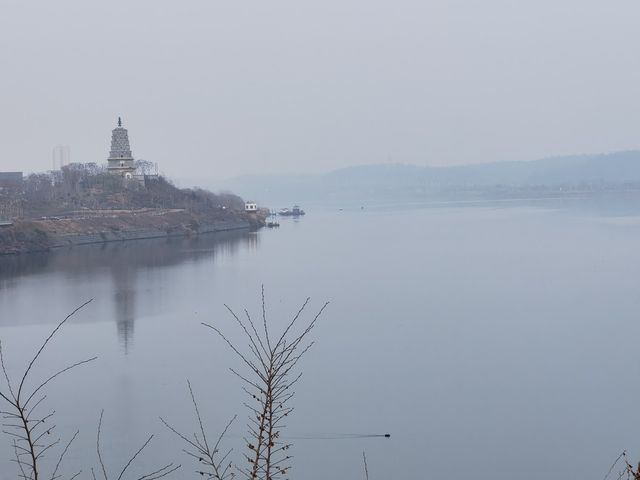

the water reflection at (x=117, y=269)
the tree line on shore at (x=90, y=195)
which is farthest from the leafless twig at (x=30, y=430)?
the tree line on shore at (x=90, y=195)

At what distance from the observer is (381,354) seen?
14.0 ft

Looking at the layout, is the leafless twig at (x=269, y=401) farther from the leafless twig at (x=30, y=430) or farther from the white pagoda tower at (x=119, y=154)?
the white pagoda tower at (x=119, y=154)

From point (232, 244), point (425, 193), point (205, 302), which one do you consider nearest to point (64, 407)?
point (205, 302)

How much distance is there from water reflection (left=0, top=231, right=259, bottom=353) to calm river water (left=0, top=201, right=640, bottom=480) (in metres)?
0.04

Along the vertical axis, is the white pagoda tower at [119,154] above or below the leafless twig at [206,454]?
above

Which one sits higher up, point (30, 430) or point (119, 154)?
point (119, 154)

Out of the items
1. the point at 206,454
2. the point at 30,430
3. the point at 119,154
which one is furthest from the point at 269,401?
the point at 119,154

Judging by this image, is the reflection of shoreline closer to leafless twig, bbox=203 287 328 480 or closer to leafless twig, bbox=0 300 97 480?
leafless twig, bbox=203 287 328 480

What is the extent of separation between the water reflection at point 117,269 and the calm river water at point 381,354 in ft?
0.14

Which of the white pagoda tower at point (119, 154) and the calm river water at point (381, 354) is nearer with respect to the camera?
the calm river water at point (381, 354)

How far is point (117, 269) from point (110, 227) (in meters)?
3.92

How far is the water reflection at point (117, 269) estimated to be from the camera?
589cm

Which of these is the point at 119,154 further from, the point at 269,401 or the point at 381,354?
the point at 269,401

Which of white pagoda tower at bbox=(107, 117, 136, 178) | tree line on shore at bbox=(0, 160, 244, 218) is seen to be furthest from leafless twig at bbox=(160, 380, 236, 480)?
white pagoda tower at bbox=(107, 117, 136, 178)
